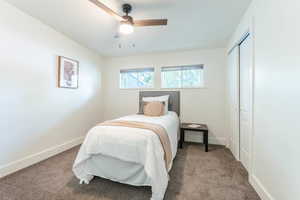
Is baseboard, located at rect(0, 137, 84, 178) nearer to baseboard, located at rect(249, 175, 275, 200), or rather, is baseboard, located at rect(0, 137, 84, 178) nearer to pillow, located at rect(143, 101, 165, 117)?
pillow, located at rect(143, 101, 165, 117)

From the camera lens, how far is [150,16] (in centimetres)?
217

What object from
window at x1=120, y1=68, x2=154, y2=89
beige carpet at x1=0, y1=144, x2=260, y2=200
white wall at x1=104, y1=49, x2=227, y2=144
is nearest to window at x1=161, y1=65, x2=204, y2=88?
white wall at x1=104, y1=49, x2=227, y2=144

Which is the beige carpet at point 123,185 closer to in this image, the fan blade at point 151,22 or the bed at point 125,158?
the bed at point 125,158

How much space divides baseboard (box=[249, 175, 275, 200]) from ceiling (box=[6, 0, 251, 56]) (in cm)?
232

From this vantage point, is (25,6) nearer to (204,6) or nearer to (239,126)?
(204,6)

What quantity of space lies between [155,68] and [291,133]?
3.12 m

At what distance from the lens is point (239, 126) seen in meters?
2.52

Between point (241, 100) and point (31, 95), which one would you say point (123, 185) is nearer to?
point (31, 95)

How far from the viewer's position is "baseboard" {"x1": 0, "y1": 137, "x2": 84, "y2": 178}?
76.4 inches

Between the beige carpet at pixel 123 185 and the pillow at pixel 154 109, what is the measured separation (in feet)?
3.48

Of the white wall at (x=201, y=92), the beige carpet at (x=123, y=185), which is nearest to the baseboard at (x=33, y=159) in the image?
the beige carpet at (x=123, y=185)

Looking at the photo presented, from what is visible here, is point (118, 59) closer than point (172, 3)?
No

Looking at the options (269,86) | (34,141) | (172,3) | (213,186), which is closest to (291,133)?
(269,86)

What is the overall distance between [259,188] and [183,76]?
2696mm
